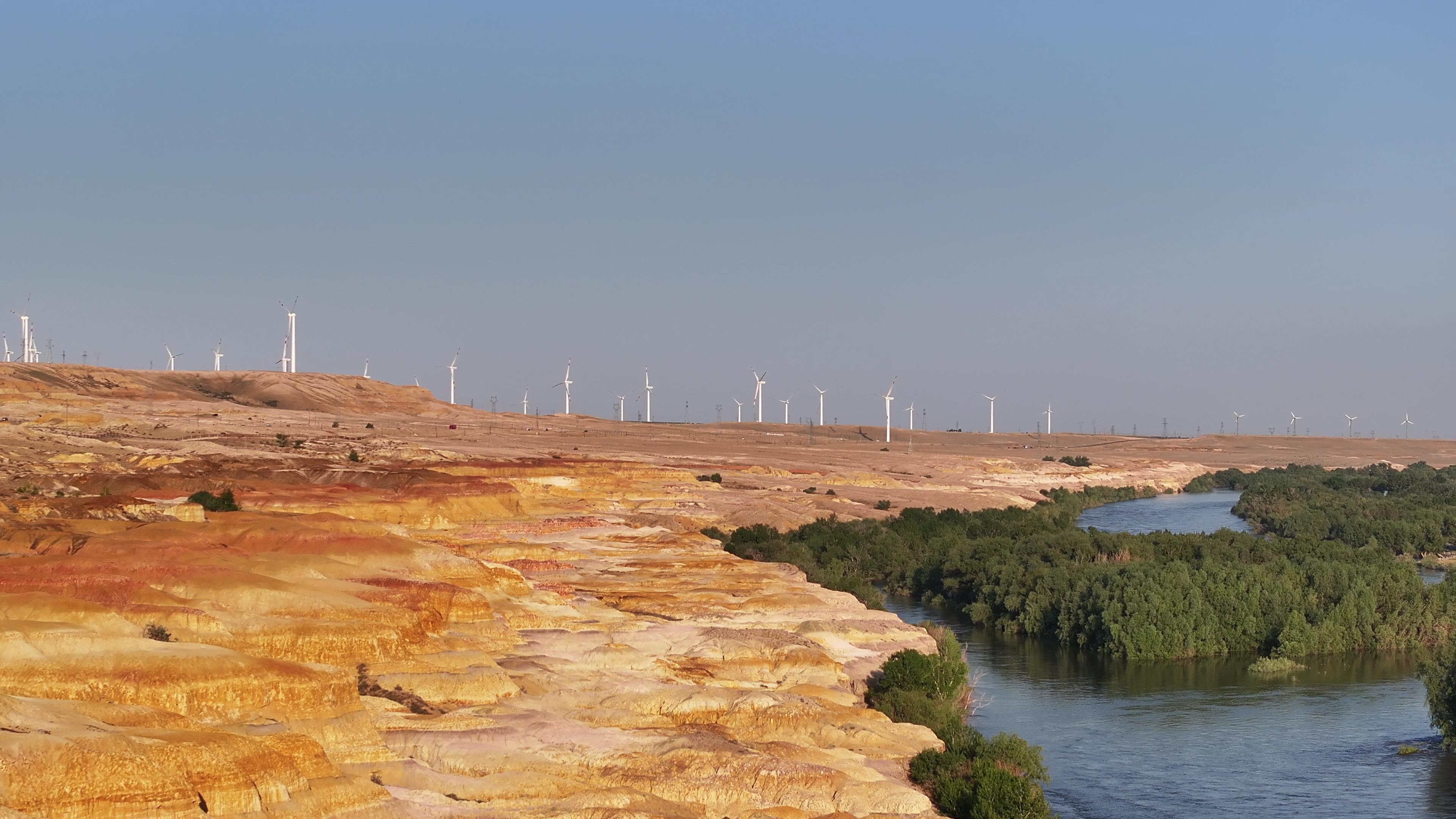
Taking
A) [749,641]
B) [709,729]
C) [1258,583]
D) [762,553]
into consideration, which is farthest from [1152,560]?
[709,729]

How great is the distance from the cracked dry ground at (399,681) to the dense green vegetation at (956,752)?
0.77 metres

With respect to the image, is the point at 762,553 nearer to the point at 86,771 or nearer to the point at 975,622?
the point at 975,622

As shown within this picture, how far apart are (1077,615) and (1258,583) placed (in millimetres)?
7196

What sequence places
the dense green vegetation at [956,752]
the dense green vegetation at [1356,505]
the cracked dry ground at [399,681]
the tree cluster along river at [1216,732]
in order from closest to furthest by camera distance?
the cracked dry ground at [399,681] < the dense green vegetation at [956,752] < the tree cluster along river at [1216,732] < the dense green vegetation at [1356,505]

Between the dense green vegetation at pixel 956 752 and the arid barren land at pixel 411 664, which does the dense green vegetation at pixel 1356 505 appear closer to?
the dense green vegetation at pixel 956 752

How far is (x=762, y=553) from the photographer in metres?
65.6

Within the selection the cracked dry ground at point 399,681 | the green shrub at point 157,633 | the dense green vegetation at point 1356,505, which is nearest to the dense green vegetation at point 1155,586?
the dense green vegetation at point 1356,505

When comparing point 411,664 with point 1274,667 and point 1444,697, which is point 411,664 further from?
point 1274,667

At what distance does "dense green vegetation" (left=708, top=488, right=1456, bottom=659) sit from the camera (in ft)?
167

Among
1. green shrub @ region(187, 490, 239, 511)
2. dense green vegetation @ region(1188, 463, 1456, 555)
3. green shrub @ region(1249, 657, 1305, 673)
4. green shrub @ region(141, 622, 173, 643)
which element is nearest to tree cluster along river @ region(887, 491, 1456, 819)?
green shrub @ region(1249, 657, 1305, 673)

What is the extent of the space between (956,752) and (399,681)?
11.6 meters

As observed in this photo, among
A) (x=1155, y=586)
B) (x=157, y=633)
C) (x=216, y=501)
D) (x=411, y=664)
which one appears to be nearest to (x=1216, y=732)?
(x=1155, y=586)

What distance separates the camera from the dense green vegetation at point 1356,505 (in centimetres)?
8075

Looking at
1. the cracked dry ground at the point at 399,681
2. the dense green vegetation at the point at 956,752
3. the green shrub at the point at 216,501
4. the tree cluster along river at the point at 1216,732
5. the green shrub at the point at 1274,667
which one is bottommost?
the tree cluster along river at the point at 1216,732
